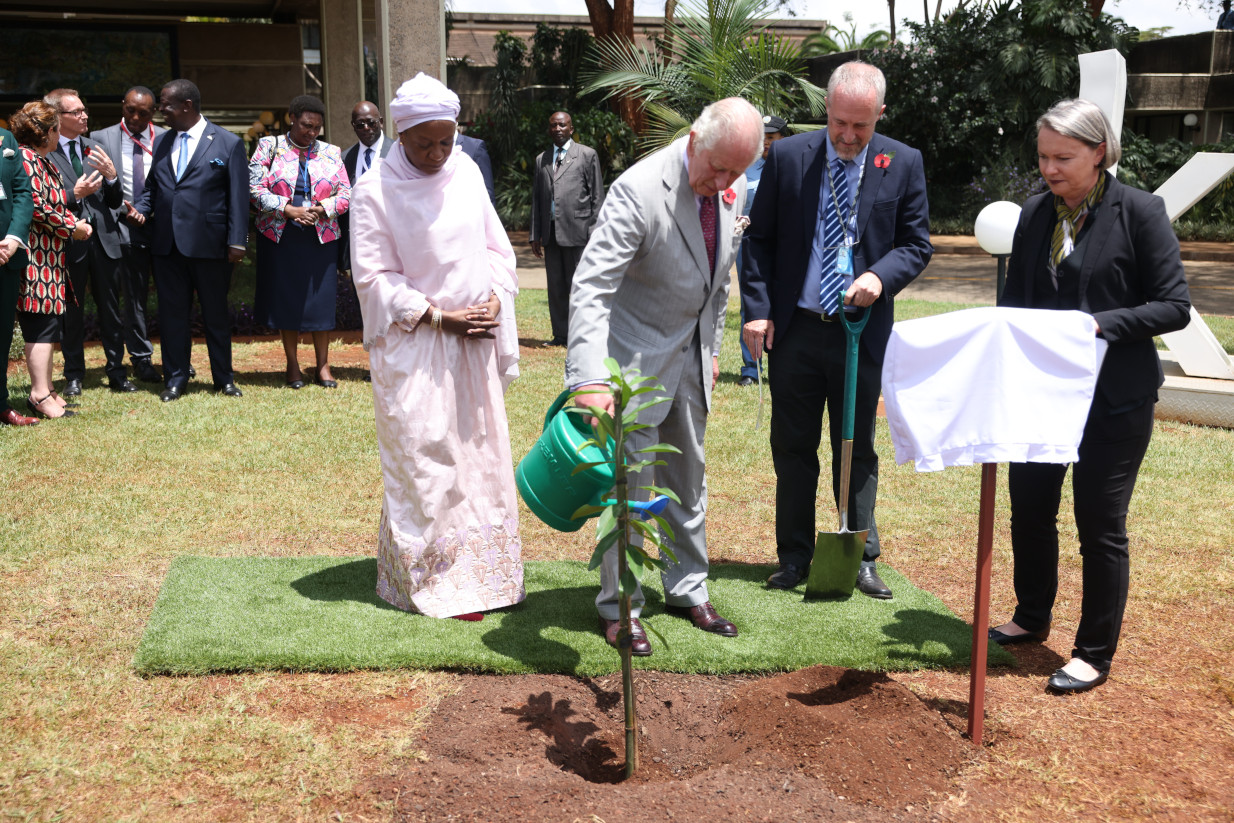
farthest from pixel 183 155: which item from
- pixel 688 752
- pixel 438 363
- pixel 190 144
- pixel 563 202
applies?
pixel 688 752

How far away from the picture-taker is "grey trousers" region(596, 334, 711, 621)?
4.11 meters

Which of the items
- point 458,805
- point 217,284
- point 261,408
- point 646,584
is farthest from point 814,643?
point 217,284

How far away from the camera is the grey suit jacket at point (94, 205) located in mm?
7872

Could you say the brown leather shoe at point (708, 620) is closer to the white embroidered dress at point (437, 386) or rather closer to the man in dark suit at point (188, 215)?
the white embroidered dress at point (437, 386)

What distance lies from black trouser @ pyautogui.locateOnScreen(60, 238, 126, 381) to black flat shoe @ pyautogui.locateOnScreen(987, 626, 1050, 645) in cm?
695

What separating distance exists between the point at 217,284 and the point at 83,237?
0.98 meters

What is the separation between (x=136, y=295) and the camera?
8828 millimetres

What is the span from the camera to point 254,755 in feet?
10.8

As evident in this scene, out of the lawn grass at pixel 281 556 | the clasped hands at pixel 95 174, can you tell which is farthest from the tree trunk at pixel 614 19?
the lawn grass at pixel 281 556

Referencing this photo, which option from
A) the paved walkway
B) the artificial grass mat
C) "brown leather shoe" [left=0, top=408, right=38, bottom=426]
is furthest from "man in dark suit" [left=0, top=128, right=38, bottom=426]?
the paved walkway

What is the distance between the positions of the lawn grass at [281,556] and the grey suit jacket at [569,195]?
2.29 meters

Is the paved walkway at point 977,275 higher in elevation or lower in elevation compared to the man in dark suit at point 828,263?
lower

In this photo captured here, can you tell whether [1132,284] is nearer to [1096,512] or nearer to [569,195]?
[1096,512]

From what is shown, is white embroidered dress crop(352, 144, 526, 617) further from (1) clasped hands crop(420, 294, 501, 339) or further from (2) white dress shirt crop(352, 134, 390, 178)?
(2) white dress shirt crop(352, 134, 390, 178)
